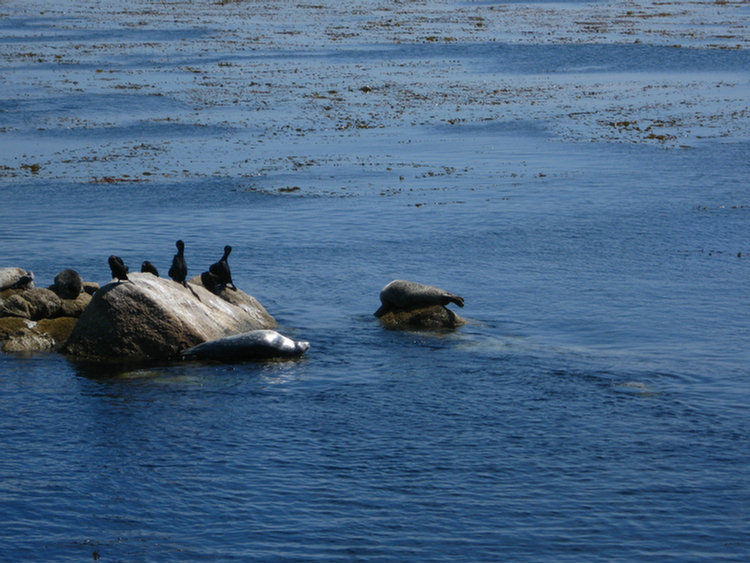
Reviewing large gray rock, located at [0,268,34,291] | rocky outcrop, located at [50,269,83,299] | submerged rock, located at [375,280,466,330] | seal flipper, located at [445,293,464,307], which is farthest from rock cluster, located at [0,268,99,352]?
seal flipper, located at [445,293,464,307]

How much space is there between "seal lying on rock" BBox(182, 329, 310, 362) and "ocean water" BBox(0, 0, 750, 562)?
778 millimetres

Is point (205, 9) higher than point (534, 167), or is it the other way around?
point (205, 9)

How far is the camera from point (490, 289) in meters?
32.8

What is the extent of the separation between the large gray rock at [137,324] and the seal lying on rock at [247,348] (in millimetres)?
454

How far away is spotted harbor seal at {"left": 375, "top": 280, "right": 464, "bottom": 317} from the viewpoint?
29.0 m

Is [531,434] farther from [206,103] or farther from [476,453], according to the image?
[206,103]

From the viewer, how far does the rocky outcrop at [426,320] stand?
28.7m

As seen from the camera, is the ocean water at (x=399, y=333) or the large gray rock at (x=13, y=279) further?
the large gray rock at (x=13, y=279)

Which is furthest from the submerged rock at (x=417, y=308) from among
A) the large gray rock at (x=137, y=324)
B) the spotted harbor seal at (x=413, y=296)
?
the large gray rock at (x=137, y=324)

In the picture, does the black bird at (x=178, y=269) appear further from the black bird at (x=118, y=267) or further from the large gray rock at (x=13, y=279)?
the large gray rock at (x=13, y=279)

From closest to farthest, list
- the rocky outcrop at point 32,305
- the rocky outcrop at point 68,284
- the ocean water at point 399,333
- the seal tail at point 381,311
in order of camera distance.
A: 1. the ocean water at point 399,333
2. the rocky outcrop at point 32,305
3. the rocky outcrop at point 68,284
4. the seal tail at point 381,311

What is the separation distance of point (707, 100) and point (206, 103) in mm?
32603

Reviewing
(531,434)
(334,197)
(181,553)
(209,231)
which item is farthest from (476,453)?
(334,197)

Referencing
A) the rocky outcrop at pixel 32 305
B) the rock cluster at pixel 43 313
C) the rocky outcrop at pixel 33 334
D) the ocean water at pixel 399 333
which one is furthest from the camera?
the rocky outcrop at pixel 32 305
